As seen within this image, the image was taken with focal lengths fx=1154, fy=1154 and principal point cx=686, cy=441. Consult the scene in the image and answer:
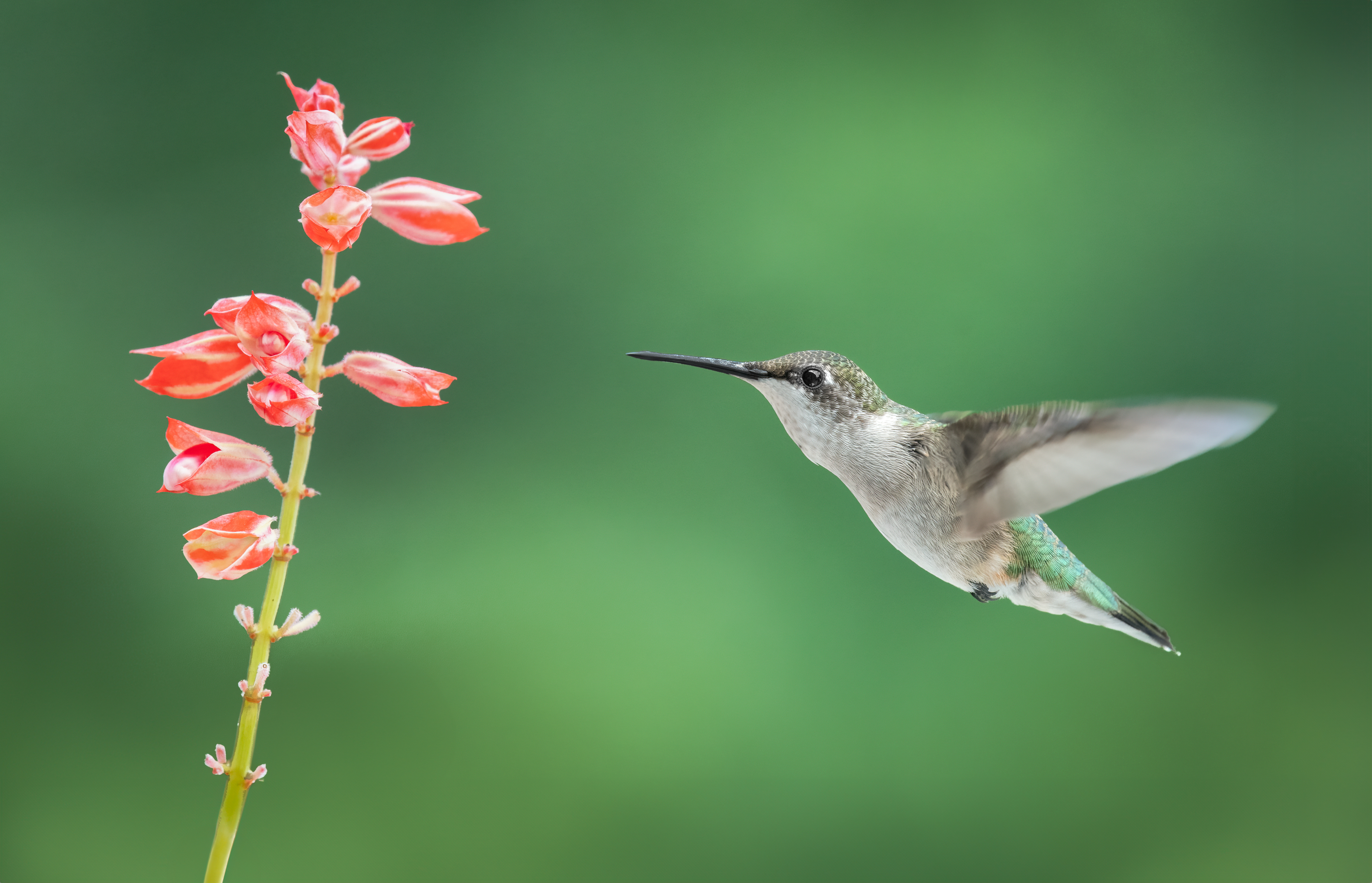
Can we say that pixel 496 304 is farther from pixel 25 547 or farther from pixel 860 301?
pixel 25 547

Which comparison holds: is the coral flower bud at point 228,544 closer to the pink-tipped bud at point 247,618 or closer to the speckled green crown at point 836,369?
the pink-tipped bud at point 247,618

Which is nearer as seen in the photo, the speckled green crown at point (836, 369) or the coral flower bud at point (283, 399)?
the coral flower bud at point (283, 399)

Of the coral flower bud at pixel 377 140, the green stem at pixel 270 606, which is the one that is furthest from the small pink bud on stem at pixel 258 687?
the coral flower bud at pixel 377 140

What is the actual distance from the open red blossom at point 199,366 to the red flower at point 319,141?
8 centimetres

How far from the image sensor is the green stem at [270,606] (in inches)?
17.0

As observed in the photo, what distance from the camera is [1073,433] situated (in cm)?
65

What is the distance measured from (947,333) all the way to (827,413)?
104 cm

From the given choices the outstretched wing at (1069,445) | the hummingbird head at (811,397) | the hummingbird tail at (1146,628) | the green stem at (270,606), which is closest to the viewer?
the green stem at (270,606)

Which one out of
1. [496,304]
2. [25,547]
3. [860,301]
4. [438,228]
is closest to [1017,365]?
[860,301]

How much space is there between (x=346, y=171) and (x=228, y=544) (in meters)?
0.16

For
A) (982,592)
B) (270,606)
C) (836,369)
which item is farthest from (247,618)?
(982,592)

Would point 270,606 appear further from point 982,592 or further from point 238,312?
point 982,592

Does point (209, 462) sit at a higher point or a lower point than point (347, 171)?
lower

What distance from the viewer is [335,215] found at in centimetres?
44
